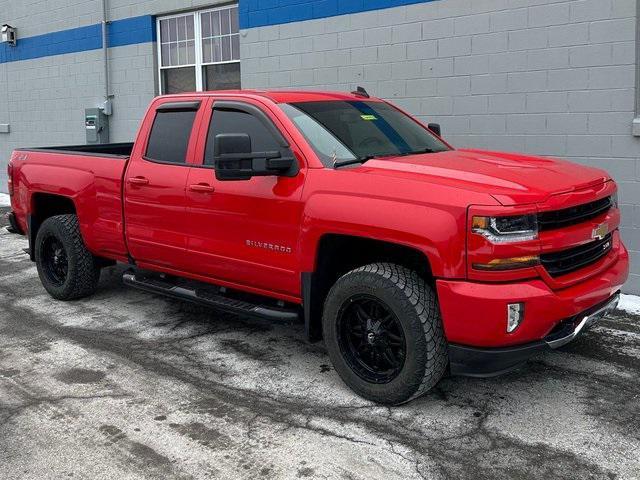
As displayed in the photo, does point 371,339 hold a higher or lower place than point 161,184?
lower

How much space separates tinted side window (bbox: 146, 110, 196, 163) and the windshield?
0.96 meters

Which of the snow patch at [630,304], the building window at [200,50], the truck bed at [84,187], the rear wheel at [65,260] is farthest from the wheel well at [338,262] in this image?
the building window at [200,50]

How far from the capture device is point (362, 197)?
158 inches

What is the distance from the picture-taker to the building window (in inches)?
415

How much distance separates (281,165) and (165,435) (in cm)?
178

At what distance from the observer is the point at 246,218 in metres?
4.64

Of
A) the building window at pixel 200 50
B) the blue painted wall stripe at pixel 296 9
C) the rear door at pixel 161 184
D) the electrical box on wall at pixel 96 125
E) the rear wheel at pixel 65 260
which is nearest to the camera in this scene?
the rear door at pixel 161 184

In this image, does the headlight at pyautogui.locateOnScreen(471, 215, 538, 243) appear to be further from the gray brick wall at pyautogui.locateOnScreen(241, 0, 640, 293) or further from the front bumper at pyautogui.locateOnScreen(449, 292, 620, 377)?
the gray brick wall at pyautogui.locateOnScreen(241, 0, 640, 293)

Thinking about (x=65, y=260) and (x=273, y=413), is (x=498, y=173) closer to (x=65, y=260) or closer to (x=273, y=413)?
(x=273, y=413)

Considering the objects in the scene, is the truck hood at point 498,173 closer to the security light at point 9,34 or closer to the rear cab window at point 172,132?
the rear cab window at point 172,132

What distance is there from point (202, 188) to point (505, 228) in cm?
229

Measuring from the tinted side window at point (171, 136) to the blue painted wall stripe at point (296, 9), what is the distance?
3716 mm

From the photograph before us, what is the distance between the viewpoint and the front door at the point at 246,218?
14.5 feet

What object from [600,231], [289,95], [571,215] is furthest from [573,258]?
[289,95]
